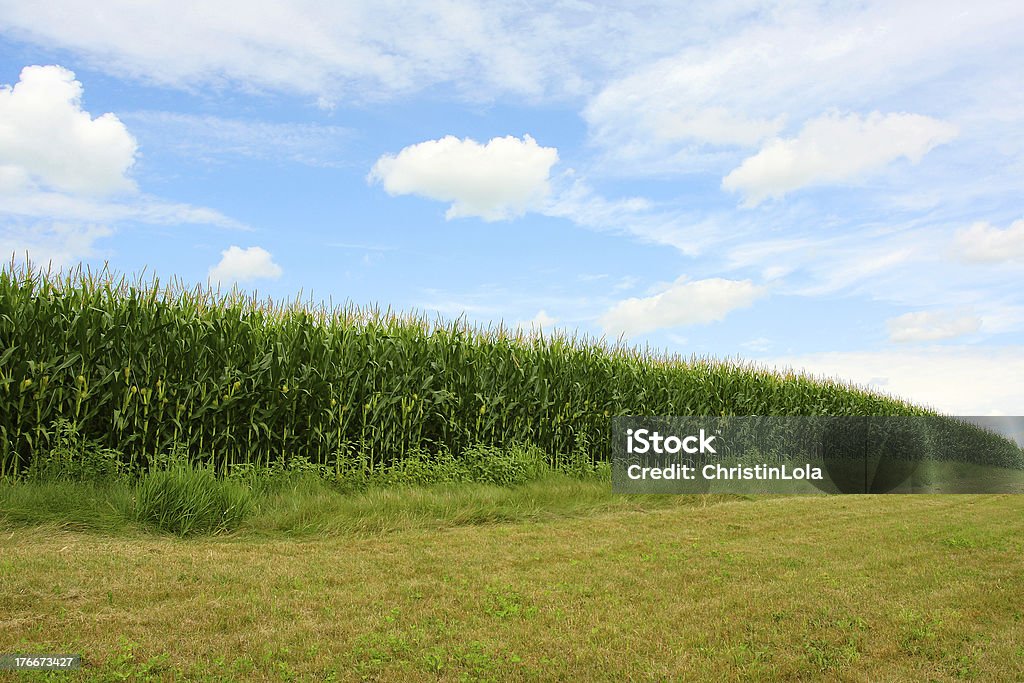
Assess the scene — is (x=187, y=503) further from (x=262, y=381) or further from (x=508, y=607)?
(x=508, y=607)

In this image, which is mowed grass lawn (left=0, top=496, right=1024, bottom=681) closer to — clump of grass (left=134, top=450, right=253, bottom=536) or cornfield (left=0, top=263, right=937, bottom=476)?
clump of grass (left=134, top=450, right=253, bottom=536)

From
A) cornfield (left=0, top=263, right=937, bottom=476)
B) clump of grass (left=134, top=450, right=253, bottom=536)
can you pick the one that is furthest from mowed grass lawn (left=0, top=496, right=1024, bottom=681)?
cornfield (left=0, top=263, right=937, bottom=476)

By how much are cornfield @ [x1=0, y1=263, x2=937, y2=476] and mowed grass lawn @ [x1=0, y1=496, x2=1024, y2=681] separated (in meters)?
1.82

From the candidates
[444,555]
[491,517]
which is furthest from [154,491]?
[491,517]

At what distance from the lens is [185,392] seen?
8938 mm

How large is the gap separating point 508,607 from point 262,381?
5.39m

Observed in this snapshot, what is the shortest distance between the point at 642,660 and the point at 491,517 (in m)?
4.85

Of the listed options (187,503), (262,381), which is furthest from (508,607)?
(262,381)

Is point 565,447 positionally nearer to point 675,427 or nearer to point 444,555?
point 675,427

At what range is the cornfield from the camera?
8289 millimetres

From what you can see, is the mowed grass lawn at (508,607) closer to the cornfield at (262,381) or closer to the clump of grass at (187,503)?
the clump of grass at (187,503)

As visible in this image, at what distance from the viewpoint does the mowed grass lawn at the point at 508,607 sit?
4.39 meters

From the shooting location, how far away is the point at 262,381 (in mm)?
9469

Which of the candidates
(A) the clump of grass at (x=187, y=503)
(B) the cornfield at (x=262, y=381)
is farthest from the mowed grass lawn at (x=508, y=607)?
(B) the cornfield at (x=262, y=381)
